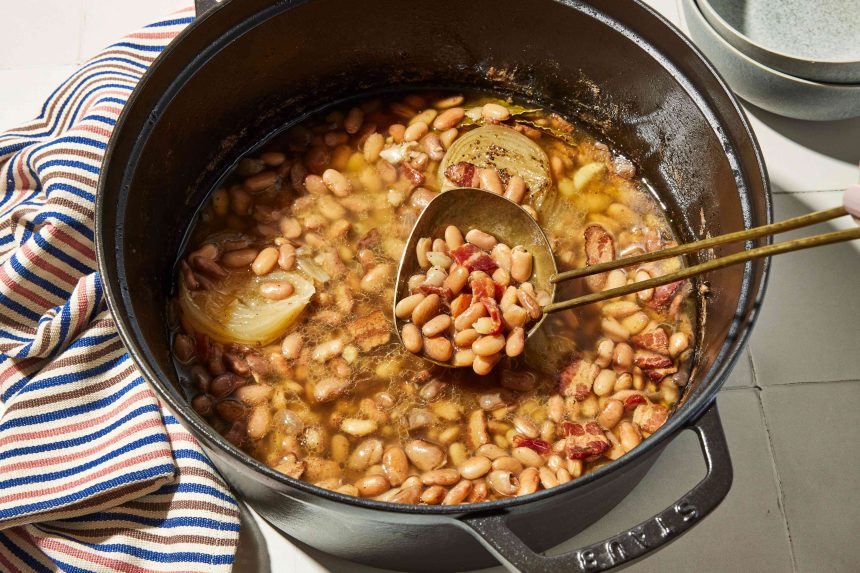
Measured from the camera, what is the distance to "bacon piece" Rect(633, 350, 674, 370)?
1.47 metres

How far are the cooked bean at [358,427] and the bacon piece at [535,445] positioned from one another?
0.25m

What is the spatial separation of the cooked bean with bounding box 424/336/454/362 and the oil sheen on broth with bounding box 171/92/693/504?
0.07 metres

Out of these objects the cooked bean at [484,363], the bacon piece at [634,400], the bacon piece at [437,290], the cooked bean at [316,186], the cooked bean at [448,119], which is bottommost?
the bacon piece at [634,400]

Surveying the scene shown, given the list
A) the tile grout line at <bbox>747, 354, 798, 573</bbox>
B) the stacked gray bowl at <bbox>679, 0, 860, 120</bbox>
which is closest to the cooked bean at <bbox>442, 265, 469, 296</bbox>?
the tile grout line at <bbox>747, 354, 798, 573</bbox>

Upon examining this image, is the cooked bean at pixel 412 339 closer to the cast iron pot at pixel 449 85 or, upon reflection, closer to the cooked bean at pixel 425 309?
the cooked bean at pixel 425 309

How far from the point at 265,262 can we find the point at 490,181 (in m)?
0.47

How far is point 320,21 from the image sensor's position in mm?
1605

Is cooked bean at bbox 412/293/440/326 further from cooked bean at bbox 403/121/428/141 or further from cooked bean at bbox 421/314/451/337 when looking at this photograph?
cooked bean at bbox 403/121/428/141

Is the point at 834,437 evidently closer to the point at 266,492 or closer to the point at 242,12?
the point at 266,492

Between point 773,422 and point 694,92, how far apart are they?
26.3 inches

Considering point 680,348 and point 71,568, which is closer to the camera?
point 71,568

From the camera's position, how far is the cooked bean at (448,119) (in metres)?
1.71

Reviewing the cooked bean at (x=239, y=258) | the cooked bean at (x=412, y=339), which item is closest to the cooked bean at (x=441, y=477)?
the cooked bean at (x=412, y=339)

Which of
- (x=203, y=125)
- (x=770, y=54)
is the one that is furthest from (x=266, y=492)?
(x=770, y=54)
